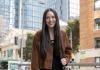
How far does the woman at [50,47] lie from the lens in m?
3.72

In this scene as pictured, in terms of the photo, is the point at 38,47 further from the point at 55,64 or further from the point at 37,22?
the point at 37,22

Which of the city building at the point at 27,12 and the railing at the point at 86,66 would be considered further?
the city building at the point at 27,12

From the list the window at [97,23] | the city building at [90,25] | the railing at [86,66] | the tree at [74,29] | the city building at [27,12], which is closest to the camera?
the railing at [86,66]

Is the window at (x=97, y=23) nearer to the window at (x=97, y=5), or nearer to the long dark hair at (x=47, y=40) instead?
the window at (x=97, y=5)

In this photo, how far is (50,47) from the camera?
378 cm

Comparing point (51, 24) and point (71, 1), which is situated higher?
point (71, 1)

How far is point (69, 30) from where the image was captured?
5534cm

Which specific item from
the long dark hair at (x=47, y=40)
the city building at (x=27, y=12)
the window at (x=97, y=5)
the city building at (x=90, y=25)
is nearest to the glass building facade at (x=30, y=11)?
the city building at (x=27, y=12)

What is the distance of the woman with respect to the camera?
12.2 ft

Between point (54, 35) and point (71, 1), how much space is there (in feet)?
334

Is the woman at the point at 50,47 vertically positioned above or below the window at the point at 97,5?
below

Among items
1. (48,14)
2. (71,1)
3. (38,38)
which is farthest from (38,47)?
(71,1)

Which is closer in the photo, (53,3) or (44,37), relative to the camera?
(44,37)

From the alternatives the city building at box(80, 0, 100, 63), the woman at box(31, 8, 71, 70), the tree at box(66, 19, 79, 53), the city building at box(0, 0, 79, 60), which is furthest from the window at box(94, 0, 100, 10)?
the city building at box(0, 0, 79, 60)
